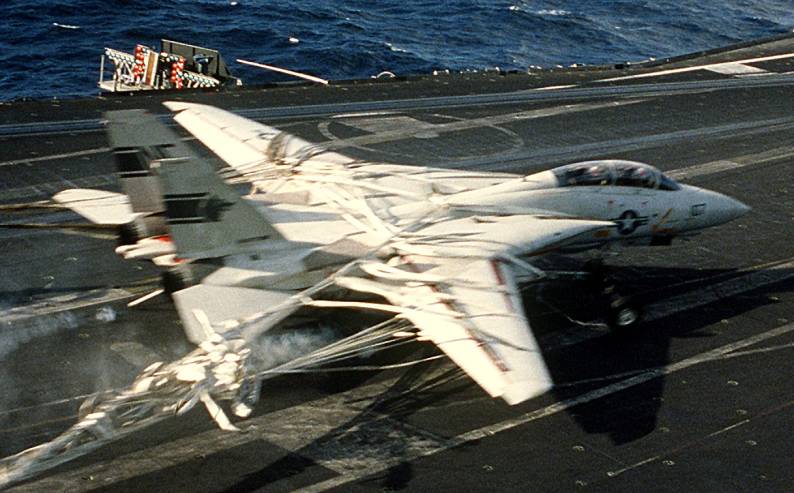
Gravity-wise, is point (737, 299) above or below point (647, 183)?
below

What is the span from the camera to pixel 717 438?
2148 cm

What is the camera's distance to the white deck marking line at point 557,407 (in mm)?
19531

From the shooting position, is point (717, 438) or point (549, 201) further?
point (549, 201)

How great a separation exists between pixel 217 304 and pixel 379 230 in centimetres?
524

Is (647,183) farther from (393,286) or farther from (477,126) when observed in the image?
(477,126)

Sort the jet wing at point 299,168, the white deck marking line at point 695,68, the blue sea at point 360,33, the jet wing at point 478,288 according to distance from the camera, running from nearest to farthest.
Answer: the jet wing at point 478,288 < the jet wing at point 299,168 < the white deck marking line at point 695,68 < the blue sea at point 360,33

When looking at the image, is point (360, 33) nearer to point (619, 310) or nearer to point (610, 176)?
point (610, 176)

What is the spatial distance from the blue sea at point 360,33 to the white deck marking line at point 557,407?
50.1 m

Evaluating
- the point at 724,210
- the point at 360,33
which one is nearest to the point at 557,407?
the point at 724,210

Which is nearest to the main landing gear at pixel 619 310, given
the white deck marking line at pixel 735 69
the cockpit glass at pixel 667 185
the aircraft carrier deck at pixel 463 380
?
the aircraft carrier deck at pixel 463 380

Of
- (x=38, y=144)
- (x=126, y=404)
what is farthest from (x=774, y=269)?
(x=38, y=144)

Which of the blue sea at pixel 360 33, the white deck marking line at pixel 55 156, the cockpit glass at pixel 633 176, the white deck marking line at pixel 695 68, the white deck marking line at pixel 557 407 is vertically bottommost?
the blue sea at pixel 360 33

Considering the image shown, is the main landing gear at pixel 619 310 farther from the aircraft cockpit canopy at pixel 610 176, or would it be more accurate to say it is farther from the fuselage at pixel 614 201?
the aircraft cockpit canopy at pixel 610 176

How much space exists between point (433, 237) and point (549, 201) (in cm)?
385
